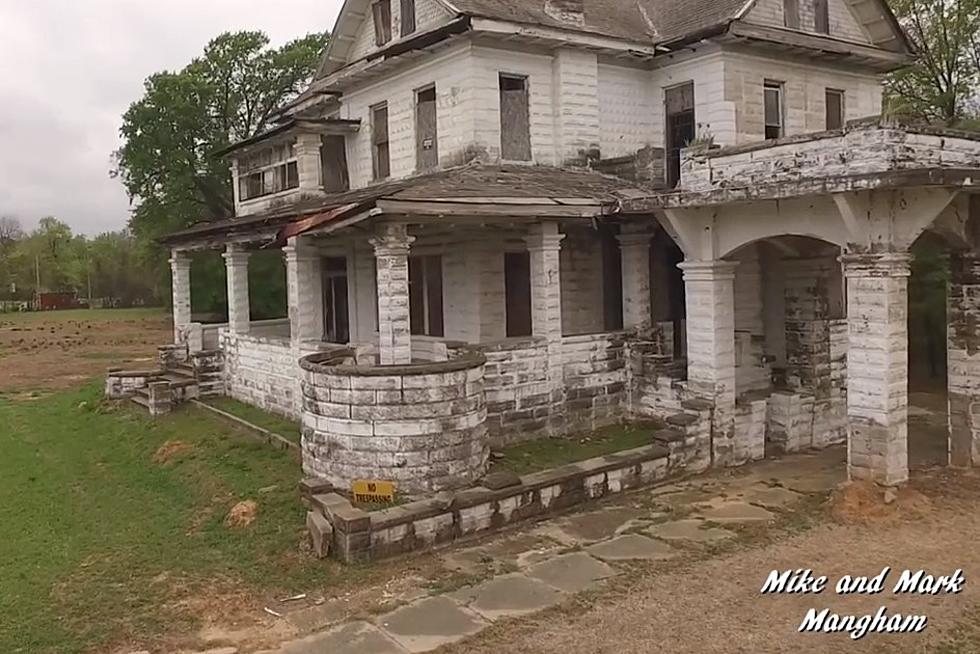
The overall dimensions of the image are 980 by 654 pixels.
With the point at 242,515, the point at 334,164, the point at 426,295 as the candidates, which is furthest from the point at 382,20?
the point at 242,515

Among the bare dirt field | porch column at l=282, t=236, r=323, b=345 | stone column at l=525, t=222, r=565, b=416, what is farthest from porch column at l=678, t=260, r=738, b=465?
the bare dirt field

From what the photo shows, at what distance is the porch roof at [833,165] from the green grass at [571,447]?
3870 millimetres

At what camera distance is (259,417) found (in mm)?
17188

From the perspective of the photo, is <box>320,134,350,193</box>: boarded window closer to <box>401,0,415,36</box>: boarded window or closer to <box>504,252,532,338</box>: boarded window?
<box>401,0,415,36</box>: boarded window

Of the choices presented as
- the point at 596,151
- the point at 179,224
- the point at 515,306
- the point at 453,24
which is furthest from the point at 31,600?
the point at 179,224

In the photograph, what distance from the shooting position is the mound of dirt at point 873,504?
32.9 feet

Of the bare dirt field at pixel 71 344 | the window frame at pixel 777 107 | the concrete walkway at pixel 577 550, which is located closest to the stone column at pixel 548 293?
the concrete walkway at pixel 577 550

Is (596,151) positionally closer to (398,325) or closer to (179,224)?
(398,325)

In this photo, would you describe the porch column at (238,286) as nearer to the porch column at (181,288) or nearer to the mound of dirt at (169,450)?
the porch column at (181,288)

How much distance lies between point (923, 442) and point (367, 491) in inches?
382

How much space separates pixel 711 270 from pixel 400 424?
5.18 m

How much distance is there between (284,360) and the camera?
55.8ft

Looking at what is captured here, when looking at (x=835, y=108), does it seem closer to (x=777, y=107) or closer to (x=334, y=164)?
(x=777, y=107)

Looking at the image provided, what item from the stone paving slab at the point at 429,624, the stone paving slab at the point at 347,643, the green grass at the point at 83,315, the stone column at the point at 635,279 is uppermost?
the stone column at the point at 635,279
